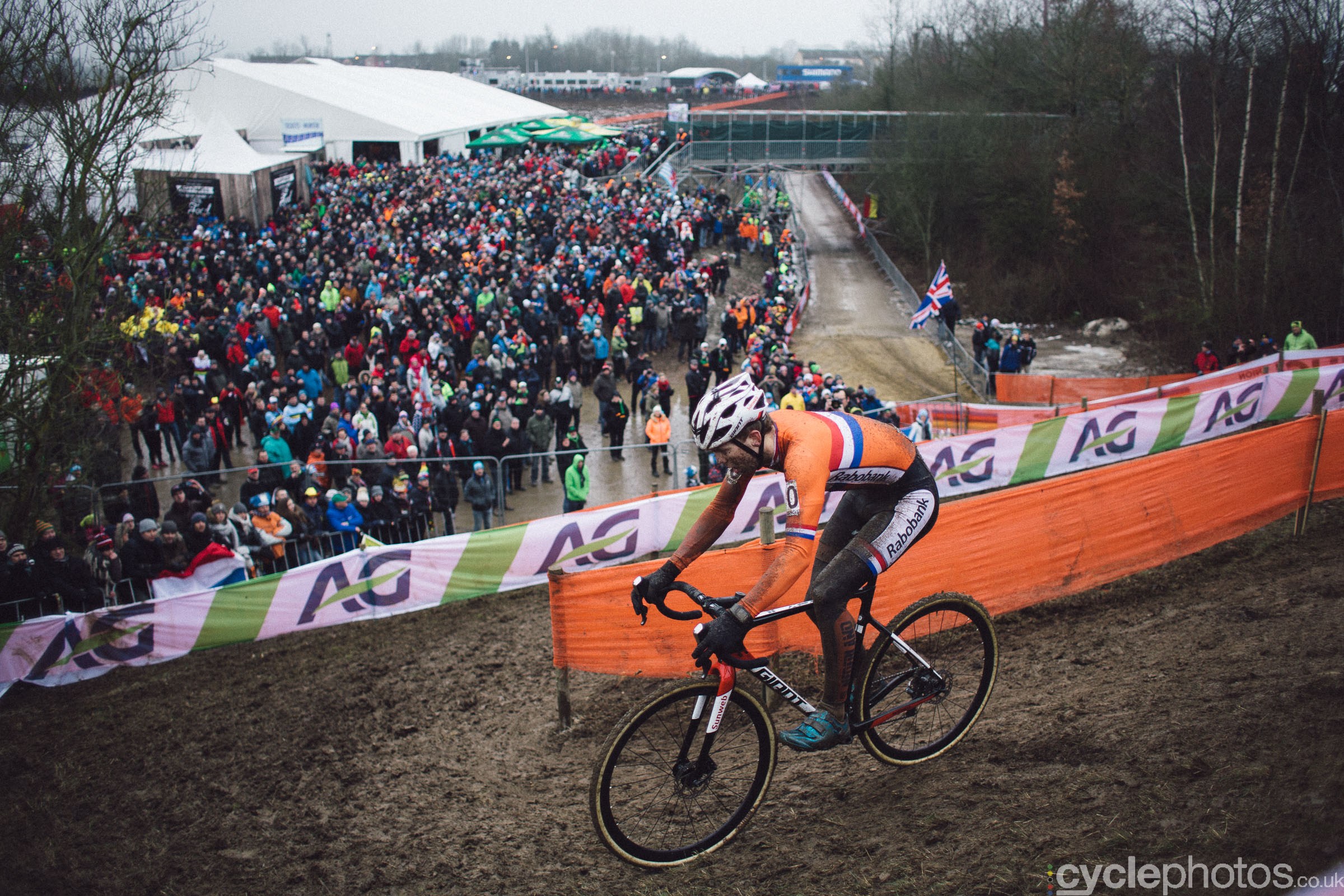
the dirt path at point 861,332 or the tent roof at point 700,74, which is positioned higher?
the tent roof at point 700,74

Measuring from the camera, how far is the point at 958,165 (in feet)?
126

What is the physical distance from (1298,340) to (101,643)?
757 inches

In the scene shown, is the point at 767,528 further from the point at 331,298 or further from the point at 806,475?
the point at 331,298

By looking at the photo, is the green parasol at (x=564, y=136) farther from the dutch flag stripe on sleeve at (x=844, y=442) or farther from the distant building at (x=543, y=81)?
the distant building at (x=543, y=81)

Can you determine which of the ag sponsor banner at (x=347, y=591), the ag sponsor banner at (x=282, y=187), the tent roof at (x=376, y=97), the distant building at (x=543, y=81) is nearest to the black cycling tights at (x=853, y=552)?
the ag sponsor banner at (x=347, y=591)

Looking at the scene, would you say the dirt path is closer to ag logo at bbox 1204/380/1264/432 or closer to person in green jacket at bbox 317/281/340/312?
ag logo at bbox 1204/380/1264/432

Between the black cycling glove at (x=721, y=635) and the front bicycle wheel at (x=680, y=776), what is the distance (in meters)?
0.22

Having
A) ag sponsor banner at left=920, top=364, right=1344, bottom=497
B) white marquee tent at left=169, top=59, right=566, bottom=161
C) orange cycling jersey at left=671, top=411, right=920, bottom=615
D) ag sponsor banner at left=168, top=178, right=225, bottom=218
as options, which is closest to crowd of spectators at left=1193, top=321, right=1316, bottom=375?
ag sponsor banner at left=920, top=364, right=1344, bottom=497

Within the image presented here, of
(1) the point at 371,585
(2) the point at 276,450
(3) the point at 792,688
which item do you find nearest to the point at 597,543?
(1) the point at 371,585

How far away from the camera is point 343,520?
11.4m

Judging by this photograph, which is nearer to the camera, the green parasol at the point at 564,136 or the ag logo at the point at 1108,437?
the ag logo at the point at 1108,437

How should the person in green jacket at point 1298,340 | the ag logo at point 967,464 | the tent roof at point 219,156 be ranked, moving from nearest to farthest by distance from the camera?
the ag logo at point 967,464, the person in green jacket at point 1298,340, the tent roof at point 219,156

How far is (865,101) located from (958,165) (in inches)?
851

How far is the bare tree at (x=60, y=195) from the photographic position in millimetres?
10250
